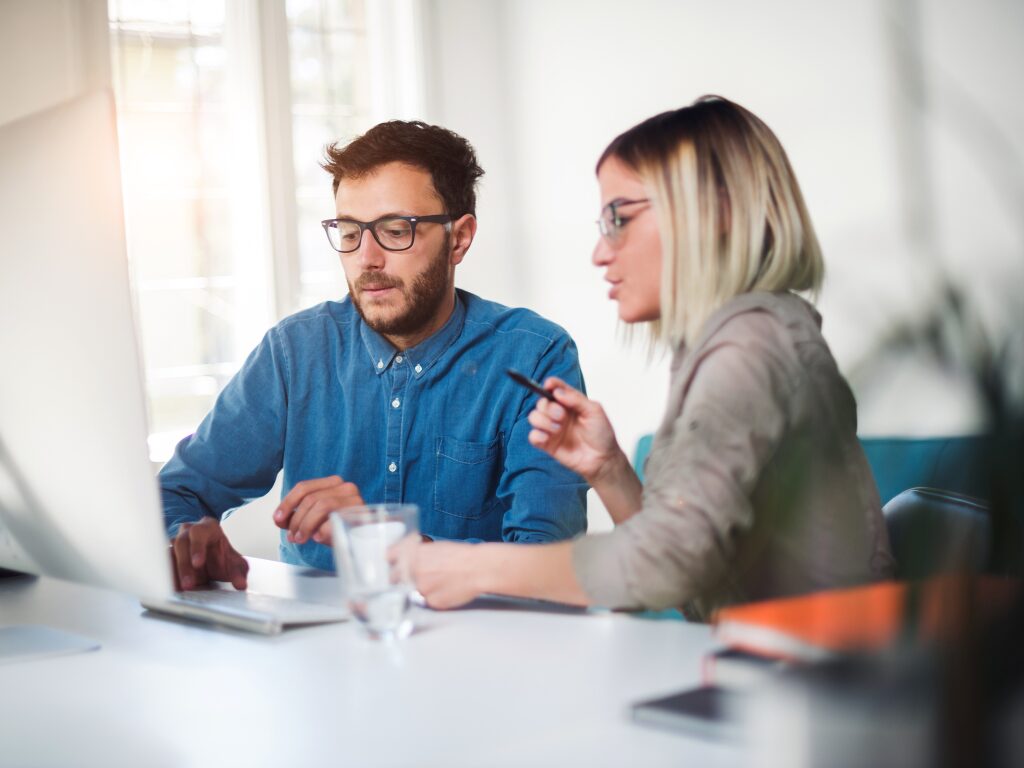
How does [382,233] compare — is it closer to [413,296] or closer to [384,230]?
[384,230]

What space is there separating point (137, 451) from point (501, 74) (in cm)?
307

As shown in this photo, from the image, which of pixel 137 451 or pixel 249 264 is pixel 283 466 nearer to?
pixel 137 451

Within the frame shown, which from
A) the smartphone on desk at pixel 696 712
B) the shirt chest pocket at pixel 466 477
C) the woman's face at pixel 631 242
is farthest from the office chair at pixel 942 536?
the shirt chest pocket at pixel 466 477

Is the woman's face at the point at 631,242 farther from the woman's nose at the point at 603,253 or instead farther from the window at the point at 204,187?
the window at the point at 204,187

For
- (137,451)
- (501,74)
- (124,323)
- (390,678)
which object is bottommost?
(390,678)

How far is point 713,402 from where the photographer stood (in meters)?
0.98

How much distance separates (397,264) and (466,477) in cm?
41

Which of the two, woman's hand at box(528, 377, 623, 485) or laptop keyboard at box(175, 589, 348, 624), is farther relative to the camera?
woman's hand at box(528, 377, 623, 485)

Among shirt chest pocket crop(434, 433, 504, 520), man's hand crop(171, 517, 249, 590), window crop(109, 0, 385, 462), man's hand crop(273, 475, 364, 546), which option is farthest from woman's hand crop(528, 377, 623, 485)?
window crop(109, 0, 385, 462)

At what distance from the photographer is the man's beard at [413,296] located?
70.1 inches

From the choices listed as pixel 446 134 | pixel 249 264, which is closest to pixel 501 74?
pixel 249 264

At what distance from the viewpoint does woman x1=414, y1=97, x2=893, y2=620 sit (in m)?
0.92

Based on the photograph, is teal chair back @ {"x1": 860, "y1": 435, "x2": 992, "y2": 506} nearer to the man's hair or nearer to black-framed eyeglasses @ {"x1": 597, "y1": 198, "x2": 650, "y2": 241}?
black-framed eyeglasses @ {"x1": 597, "y1": 198, "x2": 650, "y2": 241}

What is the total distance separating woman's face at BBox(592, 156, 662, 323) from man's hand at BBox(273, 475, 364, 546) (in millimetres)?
390
